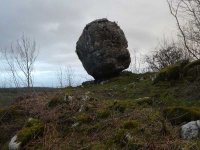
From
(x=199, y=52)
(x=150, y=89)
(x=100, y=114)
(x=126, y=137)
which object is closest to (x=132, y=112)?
(x=100, y=114)

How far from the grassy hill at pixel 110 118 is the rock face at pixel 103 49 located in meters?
3.31

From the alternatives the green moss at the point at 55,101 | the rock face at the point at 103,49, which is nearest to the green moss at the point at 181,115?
the green moss at the point at 55,101

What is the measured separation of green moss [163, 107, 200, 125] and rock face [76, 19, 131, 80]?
7.95 m

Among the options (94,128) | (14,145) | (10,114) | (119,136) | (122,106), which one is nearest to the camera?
(119,136)

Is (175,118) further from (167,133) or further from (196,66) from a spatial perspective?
(196,66)

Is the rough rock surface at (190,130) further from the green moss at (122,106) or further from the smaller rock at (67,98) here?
the smaller rock at (67,98)

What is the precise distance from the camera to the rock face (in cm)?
1575

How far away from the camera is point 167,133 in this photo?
23.1ft

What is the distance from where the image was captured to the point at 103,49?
622 inches

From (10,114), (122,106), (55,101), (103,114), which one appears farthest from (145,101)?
(10,114)

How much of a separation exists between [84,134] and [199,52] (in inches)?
535

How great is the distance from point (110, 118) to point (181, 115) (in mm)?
1620

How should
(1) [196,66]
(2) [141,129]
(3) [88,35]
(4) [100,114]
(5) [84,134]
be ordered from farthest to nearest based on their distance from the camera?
(3) [88,35] → (1) [196,66] → (4) [100,114] → (5) [84,134] → (2) [141,129]

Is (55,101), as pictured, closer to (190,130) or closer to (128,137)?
(128,137)
